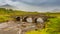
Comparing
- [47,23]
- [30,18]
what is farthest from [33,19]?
[47,23]

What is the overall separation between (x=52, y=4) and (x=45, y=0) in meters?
0.09

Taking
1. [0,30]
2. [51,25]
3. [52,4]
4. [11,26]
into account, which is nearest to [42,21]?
[51,25]

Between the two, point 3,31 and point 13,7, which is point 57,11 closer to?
point 13,7

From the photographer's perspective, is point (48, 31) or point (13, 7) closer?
point (48, 31)

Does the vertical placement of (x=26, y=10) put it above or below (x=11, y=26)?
above

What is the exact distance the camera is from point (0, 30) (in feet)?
5.94

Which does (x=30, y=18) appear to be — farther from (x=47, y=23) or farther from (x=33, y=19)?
(x=47, y=23)

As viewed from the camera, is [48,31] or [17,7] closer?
[48,31]

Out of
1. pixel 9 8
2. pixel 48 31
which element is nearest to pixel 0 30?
pixel 9 8

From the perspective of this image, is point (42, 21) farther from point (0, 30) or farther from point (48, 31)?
point (0, 30)

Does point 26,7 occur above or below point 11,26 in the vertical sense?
above

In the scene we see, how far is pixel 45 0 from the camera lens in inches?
74.3

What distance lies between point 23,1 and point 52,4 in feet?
1.12

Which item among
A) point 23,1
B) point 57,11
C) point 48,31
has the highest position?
point 23,1
